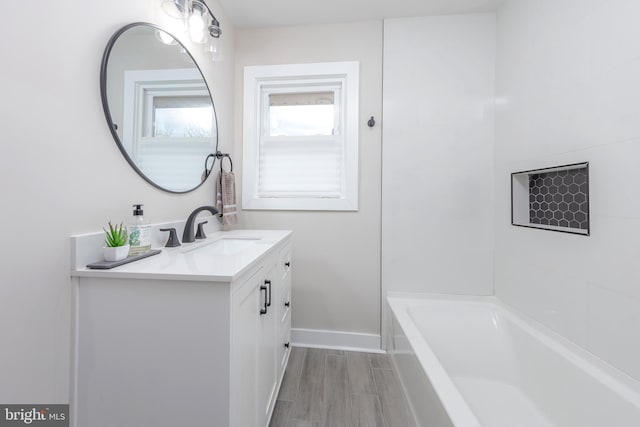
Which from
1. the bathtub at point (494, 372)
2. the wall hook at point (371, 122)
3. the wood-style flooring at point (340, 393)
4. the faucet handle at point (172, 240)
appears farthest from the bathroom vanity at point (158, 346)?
the wall hook at point (371, 122)

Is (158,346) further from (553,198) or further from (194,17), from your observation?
(553,198)

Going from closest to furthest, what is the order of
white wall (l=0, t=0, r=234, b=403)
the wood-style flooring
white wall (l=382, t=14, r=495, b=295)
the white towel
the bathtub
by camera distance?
1. white wall (l=0, t=0, r=234, b=403)
2. the bathtub
3. the wood-style flooring
4. the white towel
5. white wall (l=382, t=14, r=495, b=295)

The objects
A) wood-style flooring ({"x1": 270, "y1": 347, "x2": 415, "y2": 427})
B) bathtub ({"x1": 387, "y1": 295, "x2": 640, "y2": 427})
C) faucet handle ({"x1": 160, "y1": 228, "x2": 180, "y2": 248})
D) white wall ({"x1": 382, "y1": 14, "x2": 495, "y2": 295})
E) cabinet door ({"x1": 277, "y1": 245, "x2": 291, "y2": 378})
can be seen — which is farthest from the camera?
white wall ({"x1": 382, "y1": 14, "x2": 495, "y2": 295})

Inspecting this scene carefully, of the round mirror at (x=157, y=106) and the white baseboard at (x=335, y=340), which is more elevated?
the round mirror at (x=157, y=106)

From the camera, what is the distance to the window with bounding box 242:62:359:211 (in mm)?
1918

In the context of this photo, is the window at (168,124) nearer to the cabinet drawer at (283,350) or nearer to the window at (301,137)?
the window at (301,137)

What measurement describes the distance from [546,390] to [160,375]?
67.9 inches

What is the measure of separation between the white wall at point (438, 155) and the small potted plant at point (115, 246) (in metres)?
1.56

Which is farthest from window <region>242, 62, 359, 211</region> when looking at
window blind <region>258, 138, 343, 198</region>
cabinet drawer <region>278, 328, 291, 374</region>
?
cabinet drawer <region>278, 328, 291, 374</region>

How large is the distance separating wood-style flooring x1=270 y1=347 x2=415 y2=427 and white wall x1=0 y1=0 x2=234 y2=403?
1022 mm

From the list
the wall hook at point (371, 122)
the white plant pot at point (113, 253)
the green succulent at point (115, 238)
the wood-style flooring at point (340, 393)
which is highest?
the wall hook at point (371, 122)

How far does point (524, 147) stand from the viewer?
1.52 m

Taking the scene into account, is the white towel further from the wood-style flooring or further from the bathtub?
the bathtub

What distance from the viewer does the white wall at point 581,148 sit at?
965 mm
